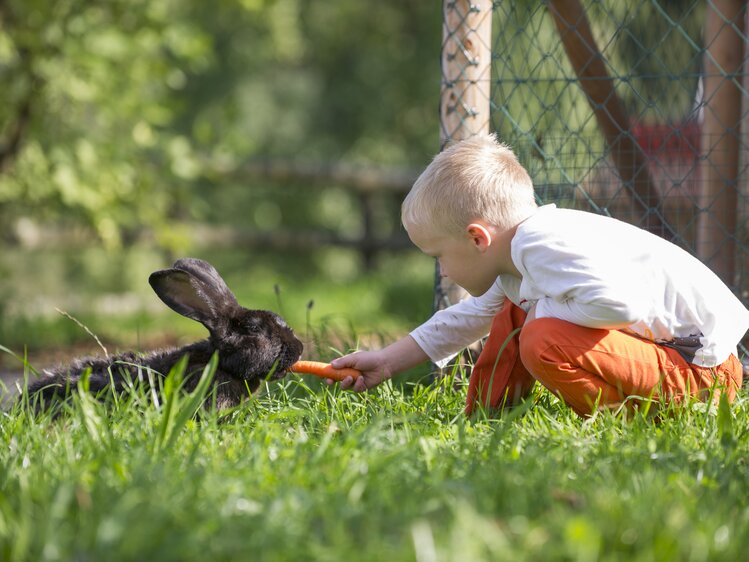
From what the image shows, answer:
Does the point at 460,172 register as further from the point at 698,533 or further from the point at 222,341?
the point at 698,533

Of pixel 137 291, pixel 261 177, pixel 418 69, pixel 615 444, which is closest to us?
pixel 615 444

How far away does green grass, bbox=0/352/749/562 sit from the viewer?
4.78 ft

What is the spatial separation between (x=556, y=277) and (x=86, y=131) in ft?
14.6

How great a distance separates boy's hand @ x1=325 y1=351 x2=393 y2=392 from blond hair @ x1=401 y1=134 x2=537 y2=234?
0.44 meters

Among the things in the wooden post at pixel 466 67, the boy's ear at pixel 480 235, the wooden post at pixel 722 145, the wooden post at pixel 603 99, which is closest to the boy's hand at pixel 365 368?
the boy's ear at pixel 480 235

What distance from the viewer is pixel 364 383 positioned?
2.82 meters

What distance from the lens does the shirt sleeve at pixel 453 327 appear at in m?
2.93

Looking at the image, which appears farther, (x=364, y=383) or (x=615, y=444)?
(x=364, y=383)

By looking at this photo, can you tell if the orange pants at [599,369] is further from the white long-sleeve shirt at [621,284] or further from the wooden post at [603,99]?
the wooden post at [603,99]

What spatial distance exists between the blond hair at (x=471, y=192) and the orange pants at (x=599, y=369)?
34 centimetres

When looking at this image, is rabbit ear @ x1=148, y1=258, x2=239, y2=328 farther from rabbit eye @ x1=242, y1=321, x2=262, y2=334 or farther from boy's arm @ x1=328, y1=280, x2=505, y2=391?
boy's arm @ x1=328, y1=280, x2=505, y2=391

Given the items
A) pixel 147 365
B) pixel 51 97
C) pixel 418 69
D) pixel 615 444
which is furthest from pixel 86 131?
pixel 418 69

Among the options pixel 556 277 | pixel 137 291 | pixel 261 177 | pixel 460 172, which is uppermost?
pixel 460 172

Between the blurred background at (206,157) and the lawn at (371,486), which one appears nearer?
the lawn at (371,486)
